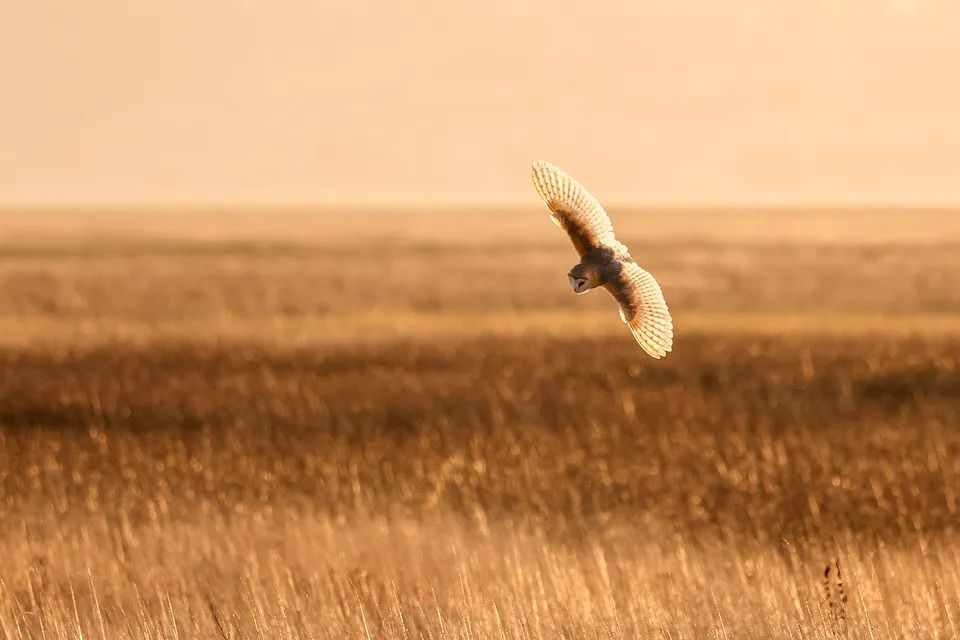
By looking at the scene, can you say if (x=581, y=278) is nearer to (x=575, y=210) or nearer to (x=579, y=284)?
(x=579, y=284)

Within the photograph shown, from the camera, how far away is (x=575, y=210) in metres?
4.29

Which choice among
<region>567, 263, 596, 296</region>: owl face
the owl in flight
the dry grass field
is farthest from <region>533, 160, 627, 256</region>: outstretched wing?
the dry grass field

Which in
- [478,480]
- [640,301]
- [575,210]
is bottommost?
[640,301]

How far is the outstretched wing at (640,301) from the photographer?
162 inches

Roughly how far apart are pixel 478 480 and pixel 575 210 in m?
9.09

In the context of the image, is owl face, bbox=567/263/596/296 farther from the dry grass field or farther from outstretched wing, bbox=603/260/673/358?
the dry grass field

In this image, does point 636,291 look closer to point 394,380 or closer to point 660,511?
point 660,511

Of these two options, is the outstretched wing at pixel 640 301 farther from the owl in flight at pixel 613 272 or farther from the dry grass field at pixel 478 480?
the dry grass field at pixel 478 480

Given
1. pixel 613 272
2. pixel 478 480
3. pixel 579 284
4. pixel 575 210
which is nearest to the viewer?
pixel 579 284

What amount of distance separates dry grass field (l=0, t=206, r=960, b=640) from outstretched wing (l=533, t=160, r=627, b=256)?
4.61 metres

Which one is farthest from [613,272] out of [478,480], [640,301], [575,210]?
[478,480]

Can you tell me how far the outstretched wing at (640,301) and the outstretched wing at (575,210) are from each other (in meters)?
0.08

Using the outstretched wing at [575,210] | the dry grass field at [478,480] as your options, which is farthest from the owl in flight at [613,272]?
the dry grass field at [478,480]

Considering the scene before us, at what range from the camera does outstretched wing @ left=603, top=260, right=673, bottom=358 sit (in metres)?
4.12
